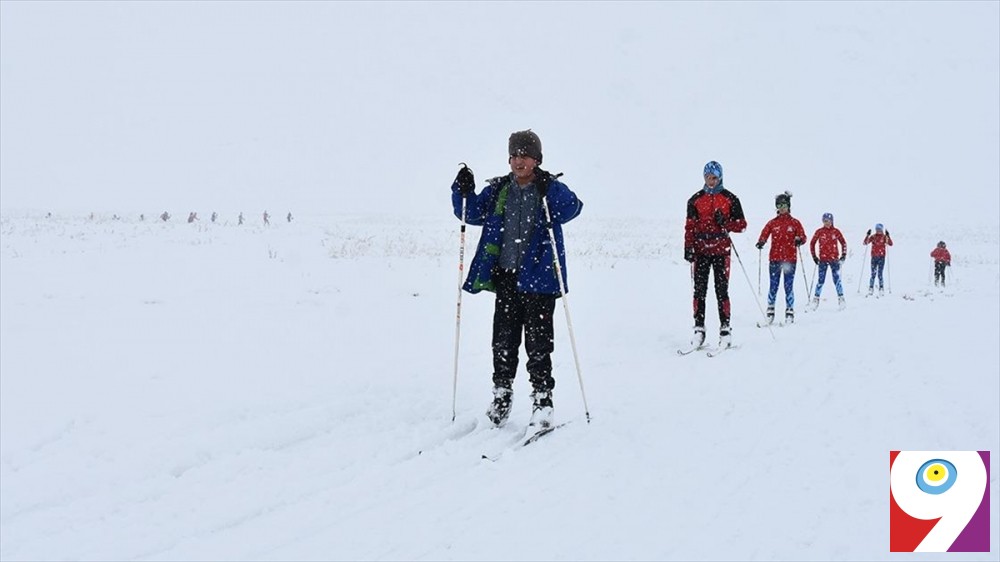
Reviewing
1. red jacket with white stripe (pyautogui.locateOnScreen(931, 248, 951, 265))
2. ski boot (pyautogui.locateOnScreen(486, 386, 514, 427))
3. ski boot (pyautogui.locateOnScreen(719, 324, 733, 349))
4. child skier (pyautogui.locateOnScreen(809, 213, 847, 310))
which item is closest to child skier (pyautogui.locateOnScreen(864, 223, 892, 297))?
red jacket with white stripe (pyautogui.locateOnScreen(931, 248, 951, 265))

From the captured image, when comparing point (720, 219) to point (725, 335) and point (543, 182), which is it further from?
point (543, 182)

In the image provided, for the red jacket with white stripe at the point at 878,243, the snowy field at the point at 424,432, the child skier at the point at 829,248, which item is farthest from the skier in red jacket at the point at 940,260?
the snowy field at the point at 424,432

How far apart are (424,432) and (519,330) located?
1151 millimetres

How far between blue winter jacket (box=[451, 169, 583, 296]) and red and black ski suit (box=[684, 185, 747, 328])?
147 inches

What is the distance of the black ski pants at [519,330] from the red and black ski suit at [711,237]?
3.83 meters

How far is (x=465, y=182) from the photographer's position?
5.58m

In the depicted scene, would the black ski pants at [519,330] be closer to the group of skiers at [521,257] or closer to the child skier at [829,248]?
the group of skiers at [521,257]

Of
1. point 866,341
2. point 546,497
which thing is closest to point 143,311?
point 546,497

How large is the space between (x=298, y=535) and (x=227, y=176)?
70850 mm

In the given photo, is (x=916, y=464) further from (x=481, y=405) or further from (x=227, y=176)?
(x=227, y=176)

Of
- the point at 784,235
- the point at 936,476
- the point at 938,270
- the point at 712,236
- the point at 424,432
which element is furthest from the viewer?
the point at 938,270

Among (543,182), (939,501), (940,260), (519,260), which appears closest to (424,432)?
(519,260)

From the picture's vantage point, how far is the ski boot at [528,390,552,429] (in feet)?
18.3

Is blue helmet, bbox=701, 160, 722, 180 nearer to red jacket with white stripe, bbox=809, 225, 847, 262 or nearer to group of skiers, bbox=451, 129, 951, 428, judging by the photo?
group of skiers, bbox=451, 129, 951, 428
